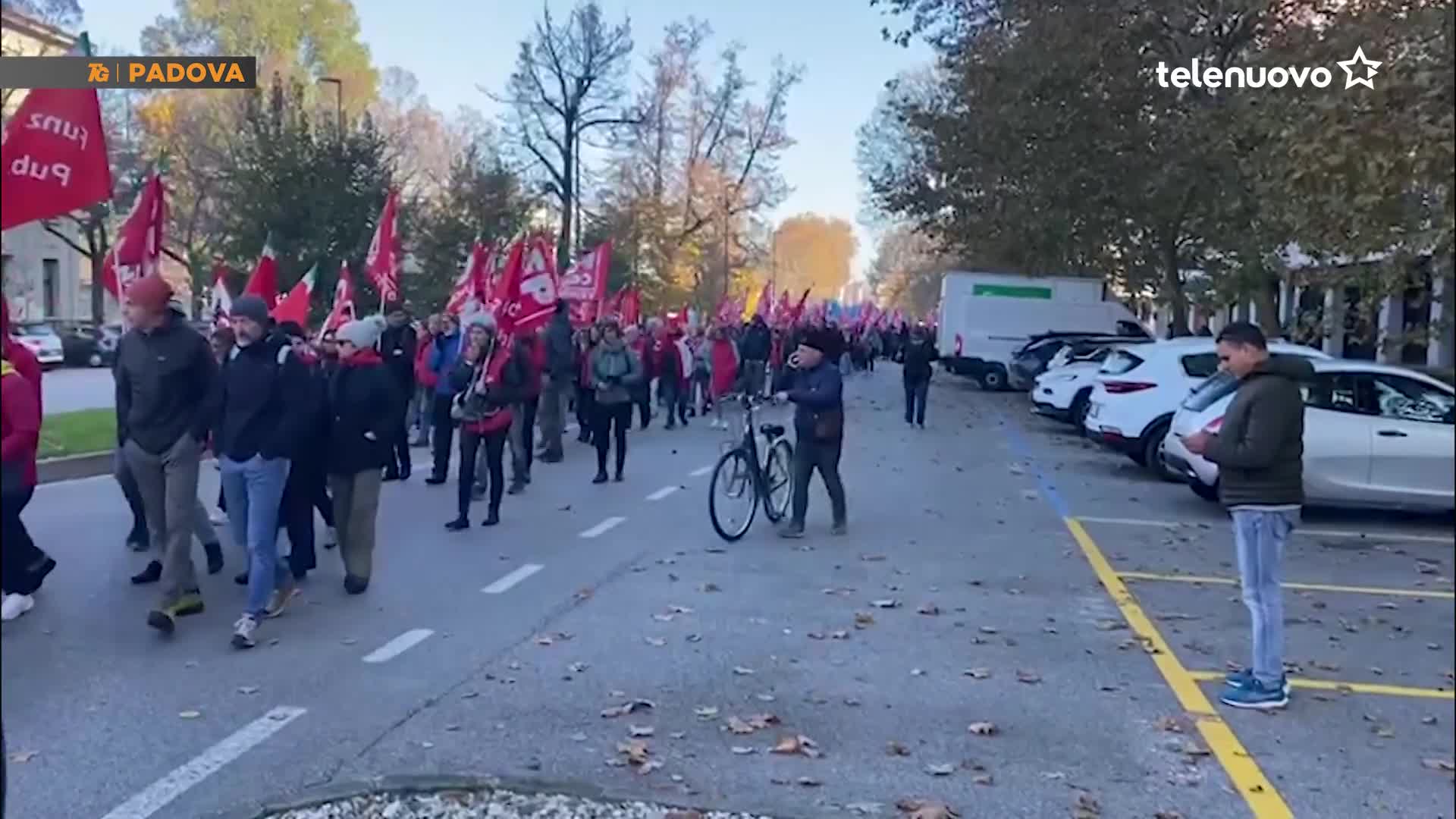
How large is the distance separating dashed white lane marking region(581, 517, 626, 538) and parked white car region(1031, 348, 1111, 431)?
43.3ft

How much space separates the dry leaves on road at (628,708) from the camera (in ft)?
20.8

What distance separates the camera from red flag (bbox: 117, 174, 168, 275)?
819cm

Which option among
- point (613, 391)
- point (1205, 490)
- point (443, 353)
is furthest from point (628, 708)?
point (443, 353)

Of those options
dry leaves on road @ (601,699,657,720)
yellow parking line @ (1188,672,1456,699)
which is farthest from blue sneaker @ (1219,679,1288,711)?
dry leaves on road @ (601,699,657,720)

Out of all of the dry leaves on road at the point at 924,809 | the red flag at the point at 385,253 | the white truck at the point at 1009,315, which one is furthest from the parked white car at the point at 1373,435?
the white truck at the point at 1009,315

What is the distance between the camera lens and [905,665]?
7.42 meters

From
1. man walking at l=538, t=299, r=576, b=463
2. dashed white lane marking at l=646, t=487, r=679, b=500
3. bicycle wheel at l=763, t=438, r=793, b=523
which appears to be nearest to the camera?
bicycle wheel at l=763, t=438, r=793, b=523

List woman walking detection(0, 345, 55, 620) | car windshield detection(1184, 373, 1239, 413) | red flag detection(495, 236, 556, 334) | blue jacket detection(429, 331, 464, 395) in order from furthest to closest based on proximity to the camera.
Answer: blue jacket detection(429, 331, 464, 395) < red flag detection(495, 236, 556, 334) < car windshield detection(1184, 373, 1239, 413) < woman walking detection(0, 345, 55, 620)

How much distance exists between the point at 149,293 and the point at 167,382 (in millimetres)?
996

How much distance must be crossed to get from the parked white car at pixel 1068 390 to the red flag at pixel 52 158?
22054mm

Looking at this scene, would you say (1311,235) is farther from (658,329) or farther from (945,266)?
(945,266)

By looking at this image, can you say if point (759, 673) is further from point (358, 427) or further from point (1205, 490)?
point (1205, 490)

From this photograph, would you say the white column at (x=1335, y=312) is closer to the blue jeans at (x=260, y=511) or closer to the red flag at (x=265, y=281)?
the blue jeans at (x=260, y=511)

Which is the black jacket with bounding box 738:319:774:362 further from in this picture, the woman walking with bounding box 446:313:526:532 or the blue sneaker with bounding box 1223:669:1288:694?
the blue sneaker with bounding box 1223:669:1288:694
